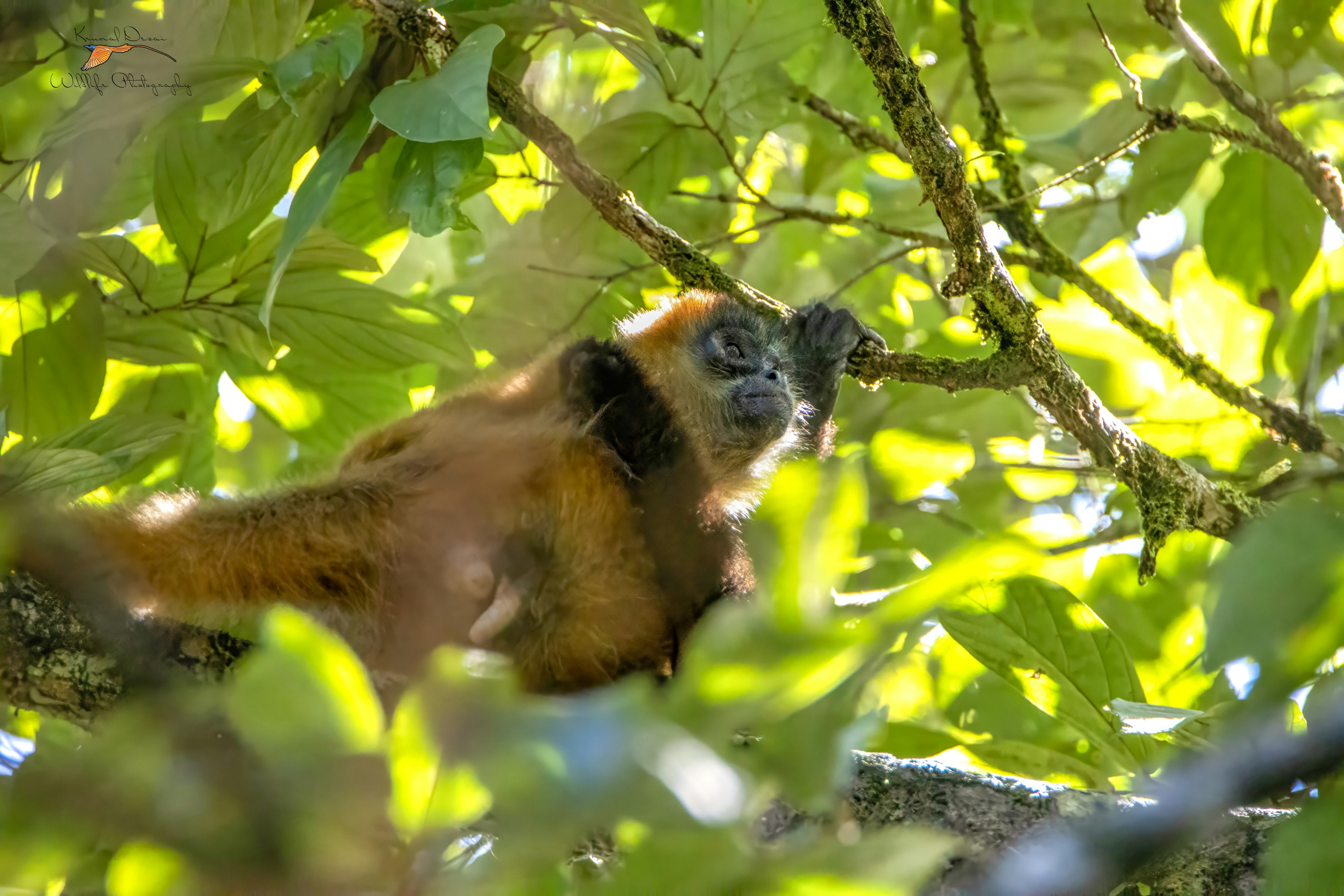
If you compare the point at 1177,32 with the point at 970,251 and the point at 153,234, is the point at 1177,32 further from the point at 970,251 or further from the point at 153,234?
the point at 153,234

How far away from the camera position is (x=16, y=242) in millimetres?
3041

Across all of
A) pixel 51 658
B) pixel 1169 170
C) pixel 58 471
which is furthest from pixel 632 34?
pixel 1169 170

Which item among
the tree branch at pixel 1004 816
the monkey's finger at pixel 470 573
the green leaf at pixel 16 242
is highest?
the green leaf at pixel 16 242

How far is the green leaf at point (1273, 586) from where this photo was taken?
105 cm

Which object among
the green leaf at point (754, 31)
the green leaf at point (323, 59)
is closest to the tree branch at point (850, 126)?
the green leaf at point (754, 31)

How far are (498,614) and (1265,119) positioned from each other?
3.35 metres

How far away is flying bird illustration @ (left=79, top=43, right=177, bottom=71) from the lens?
3.27m

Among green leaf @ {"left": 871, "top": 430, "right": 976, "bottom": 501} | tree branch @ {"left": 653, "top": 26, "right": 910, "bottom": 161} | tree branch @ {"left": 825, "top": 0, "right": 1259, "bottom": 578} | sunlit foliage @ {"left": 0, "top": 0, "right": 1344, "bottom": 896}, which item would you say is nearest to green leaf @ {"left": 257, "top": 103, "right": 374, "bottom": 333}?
sunlit foliage @ {"left": 0, "top": 0, "right": 1344, "bottom": 896}

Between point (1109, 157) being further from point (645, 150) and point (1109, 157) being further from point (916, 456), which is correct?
point (645, 150)

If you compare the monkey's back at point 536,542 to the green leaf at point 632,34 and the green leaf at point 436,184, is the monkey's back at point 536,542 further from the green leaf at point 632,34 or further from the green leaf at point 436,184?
the green leaf at point 632,34

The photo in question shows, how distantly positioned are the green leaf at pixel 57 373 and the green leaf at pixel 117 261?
0.12m

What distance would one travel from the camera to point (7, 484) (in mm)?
2607

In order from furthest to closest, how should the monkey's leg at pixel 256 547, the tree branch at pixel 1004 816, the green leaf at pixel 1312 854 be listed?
the monkey's leg at pixel 256 547 < the tree branch at pixel 1004 816 < the green leaf at pixel 1312 854

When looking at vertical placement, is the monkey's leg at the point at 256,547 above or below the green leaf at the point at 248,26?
below
